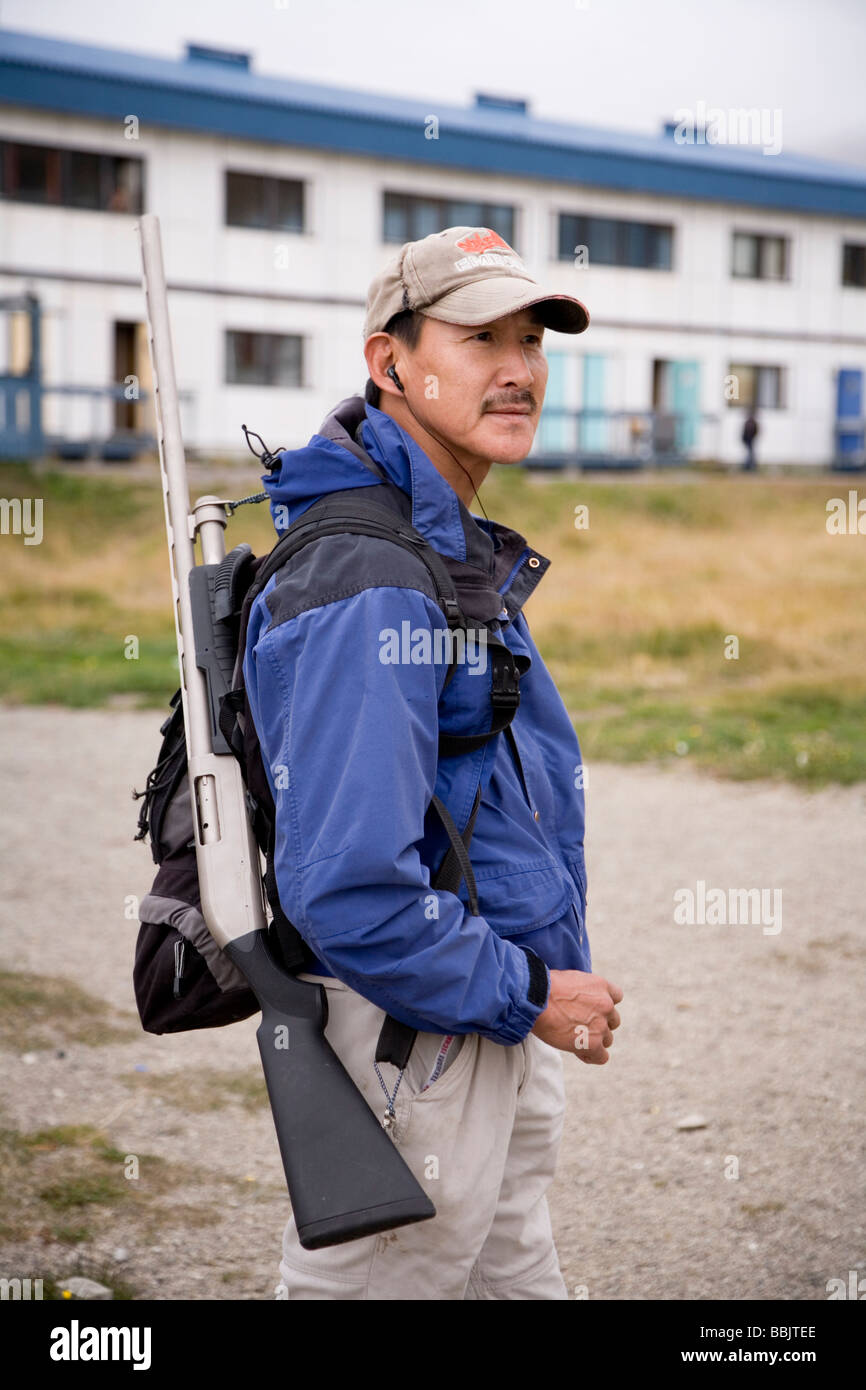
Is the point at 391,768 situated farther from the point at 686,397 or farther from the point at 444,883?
the point at 686,397

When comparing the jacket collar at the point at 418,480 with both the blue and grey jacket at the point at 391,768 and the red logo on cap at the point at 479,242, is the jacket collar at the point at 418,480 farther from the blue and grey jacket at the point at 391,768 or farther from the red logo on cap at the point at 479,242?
the red logo on cap at the point at 479,242

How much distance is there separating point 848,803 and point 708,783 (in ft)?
3.03

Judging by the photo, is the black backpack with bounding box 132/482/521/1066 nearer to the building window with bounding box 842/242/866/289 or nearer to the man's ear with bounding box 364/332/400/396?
the man's ear with bounding box 364/332/400/396

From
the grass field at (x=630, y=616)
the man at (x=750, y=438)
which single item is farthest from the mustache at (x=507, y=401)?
the man at (x=750, y=438)

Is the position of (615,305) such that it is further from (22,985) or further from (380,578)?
(380,578)

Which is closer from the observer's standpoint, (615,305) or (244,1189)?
(244,1189)

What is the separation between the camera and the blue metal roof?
24312mm

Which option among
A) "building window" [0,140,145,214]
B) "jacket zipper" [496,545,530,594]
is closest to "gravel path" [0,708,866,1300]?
"jacket zipper" [496,545,530,594]

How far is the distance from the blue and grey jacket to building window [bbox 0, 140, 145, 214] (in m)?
24.6

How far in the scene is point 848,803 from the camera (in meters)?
8.34

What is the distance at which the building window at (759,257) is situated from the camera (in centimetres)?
3130
